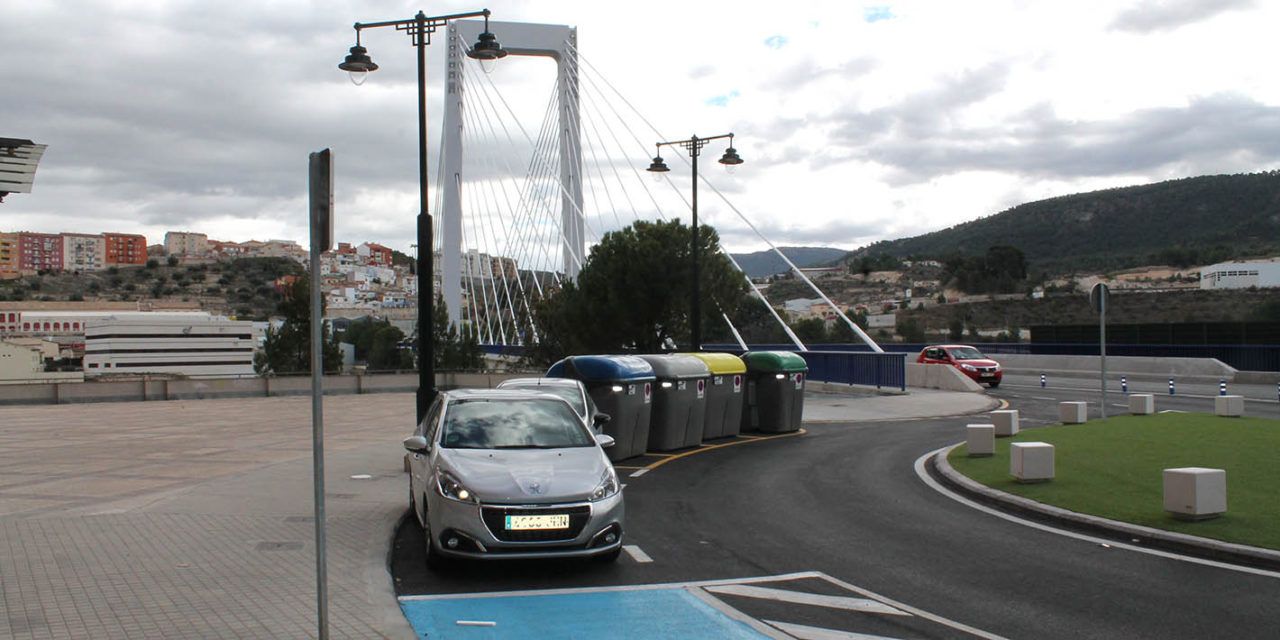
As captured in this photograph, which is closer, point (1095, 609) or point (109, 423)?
point (1095, 609)

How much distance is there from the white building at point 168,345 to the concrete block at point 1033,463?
113 meters

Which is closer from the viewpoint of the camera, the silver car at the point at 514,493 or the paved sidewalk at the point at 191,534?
the paved sidewalk at the point at 191,534

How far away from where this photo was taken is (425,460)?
31.5 feet

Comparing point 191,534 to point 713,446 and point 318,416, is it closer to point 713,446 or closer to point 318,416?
point 318,416

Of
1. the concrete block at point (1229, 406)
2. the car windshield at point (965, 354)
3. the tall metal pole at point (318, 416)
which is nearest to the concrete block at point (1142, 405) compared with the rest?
the concrete block at point (1229, 406)

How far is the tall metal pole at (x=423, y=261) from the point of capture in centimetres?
1443

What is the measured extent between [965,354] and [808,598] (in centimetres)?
3161

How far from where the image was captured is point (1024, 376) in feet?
140

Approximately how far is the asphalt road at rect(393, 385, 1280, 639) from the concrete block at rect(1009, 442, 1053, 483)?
0.97m

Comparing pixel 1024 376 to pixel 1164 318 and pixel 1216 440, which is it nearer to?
pixel 1216 440

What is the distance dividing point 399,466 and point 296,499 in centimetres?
342

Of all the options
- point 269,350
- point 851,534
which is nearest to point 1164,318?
point 269,350

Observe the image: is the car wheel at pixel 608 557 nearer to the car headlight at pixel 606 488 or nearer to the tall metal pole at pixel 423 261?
the car headlight at pixel 606 488

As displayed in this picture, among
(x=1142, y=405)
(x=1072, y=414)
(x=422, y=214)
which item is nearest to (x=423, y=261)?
(x=422, y=214)
